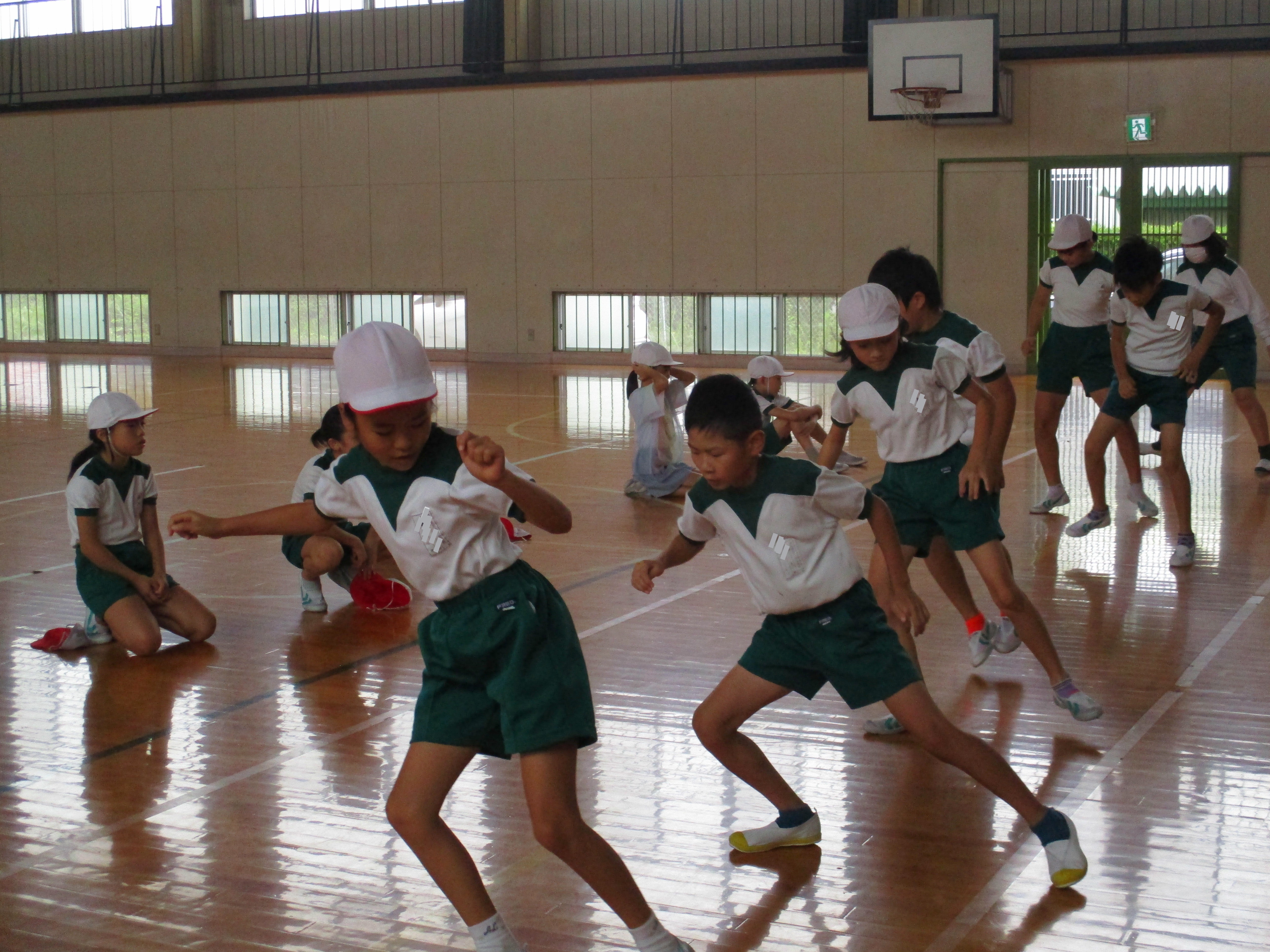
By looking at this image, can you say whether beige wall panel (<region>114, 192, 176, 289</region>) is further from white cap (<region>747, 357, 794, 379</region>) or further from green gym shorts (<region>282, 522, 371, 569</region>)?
green gym shorts (<region>282, 522, 371, 569</region>)

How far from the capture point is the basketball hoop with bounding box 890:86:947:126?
17.7 meters

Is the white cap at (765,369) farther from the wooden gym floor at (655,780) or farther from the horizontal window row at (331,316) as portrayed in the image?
the horizontal window row at (331,316)

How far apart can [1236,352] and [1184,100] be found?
963 centimetres

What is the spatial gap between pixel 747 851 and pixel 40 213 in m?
24.1

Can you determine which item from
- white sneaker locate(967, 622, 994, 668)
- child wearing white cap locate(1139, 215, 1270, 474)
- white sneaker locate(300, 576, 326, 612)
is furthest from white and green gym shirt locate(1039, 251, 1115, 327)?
white sneaker locate(300, 576, 326, 612)

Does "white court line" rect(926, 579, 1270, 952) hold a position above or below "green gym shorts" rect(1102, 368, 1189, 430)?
below

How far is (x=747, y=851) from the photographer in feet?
12.3

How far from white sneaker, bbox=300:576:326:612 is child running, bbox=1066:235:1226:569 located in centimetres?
430

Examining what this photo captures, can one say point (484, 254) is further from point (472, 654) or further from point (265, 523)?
point (472, 654)

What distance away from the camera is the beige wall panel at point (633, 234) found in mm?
20578

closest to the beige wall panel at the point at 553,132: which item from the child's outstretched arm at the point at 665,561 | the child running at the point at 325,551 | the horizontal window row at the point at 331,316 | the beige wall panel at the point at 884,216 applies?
the horizontal window row at the point at 331,316

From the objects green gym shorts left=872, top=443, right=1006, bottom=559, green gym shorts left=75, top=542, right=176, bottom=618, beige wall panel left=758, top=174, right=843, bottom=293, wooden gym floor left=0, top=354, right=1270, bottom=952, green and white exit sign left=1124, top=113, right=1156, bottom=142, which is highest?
green and white exit sign left=1124, top=113, right=1156, bottom=142

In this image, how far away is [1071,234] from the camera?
303 inches

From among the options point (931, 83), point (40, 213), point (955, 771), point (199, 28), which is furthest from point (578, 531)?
point (40, 213)
